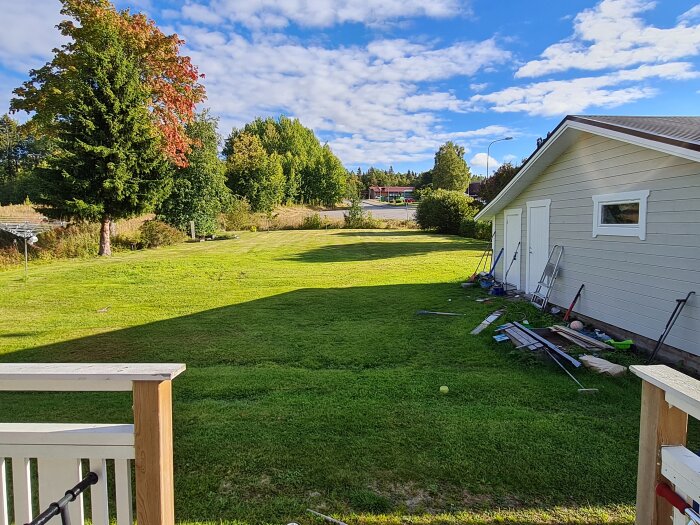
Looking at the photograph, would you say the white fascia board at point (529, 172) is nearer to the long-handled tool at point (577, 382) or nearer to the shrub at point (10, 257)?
the long-handled tool at point (577, 382)

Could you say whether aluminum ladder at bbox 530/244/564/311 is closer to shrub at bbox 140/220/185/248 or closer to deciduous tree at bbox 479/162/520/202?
deciduous tree at bbox 479/162/520/202

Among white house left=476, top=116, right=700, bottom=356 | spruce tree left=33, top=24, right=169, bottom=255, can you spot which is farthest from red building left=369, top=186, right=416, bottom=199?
white house left=476, top=116, right=700, bottom=356

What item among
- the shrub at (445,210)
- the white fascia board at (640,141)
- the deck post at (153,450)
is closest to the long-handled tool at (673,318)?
the white fascia board at (640,141)

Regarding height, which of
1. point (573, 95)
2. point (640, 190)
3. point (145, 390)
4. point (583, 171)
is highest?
point (573, 95)

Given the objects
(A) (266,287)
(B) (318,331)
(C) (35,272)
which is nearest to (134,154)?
(C) (35,272)

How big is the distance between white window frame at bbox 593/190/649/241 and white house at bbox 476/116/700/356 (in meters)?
0.02

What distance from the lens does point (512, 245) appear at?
11000mm

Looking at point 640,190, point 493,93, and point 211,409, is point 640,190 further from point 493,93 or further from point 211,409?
point 493,93

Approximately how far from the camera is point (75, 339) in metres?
6.49

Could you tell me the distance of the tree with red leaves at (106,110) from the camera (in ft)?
49.6

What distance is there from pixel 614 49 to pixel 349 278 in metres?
8.74

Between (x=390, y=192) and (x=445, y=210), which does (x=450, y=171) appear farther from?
(x=390, y=192)

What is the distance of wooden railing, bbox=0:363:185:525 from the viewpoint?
55.9 inches

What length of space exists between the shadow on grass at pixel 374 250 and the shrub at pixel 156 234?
6860 mm
